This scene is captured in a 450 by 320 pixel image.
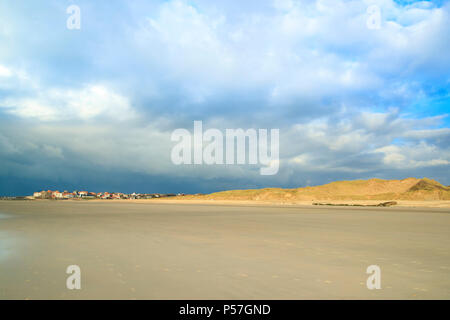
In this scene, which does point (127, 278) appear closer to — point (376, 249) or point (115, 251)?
point (115, 251)

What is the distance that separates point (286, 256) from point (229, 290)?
4.13m

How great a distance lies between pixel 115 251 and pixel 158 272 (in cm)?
363

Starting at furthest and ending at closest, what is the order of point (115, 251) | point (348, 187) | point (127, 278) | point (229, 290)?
point (348, 187) → point (115, 251) → point (127, 278) → point (229, 290)
